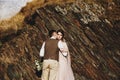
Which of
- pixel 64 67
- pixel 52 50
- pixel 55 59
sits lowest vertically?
pixel 64 67

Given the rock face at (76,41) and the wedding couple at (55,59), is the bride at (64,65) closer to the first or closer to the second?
the wedding couple at (55,59)

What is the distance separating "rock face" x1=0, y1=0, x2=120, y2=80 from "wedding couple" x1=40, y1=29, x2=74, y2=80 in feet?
2.47

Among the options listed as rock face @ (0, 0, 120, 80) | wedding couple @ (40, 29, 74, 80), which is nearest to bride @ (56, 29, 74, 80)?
wedding couple @ (40, 29, 74, 80)

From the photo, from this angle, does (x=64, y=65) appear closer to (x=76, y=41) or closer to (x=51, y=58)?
(x=51, y=58)

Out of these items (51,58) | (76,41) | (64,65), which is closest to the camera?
(51,58)

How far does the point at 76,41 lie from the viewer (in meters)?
7.34

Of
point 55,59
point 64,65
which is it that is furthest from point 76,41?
point 55,59

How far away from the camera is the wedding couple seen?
6281 mm

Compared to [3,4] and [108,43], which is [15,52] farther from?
[108,43]

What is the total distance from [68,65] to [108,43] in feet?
3.61

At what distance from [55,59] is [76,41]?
1.13m

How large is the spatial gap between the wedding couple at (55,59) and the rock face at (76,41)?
0.75 metres

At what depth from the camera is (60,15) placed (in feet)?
24.8

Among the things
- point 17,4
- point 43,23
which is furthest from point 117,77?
point 17,4
